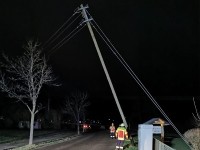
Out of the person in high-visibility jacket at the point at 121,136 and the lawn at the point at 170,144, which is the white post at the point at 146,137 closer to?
the person in high-visibility jacket at the point at 121,136

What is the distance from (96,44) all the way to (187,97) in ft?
188

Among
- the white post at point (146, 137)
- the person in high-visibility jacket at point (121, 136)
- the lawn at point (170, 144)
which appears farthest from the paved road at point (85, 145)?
the white post at point (146, 137)

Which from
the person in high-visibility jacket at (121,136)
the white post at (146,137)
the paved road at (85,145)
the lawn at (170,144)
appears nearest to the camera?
the white post at (146,137)

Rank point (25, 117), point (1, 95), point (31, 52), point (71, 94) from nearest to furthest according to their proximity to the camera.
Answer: point (31, 52) < point (1, 95) < point (25, 117) < point (71, 94)

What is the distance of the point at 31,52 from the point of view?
3133cm

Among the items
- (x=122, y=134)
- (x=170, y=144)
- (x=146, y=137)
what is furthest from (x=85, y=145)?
(x=146, y=137)

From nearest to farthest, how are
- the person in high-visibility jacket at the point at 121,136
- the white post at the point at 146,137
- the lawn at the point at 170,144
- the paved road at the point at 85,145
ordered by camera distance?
the white post at the point at 146,137 → the person in high-visibility jacket at the point at 121,136 → the lawn at the point at 170,144 → the paved road at the point at 85,145

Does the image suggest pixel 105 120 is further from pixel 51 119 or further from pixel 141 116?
pixel 51 119

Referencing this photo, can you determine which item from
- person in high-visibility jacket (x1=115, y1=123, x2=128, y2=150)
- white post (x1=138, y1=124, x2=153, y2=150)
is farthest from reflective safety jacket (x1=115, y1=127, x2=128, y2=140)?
white post (x1=138, y1=124, x2=153, y2=150)

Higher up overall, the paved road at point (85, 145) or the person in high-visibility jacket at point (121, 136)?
the person in high-visibility jacket at point (121, 136)

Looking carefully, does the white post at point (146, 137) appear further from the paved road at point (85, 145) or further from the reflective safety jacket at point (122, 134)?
the paved road at point (85, 145)

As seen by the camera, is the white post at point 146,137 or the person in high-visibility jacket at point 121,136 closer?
the white post at point 146,137

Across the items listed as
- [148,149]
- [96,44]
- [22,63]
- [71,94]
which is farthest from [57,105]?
[148,149]

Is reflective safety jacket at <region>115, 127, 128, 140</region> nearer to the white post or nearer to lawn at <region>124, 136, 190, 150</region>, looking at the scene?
lawn at <region>124, 136, 190, 150</region>
